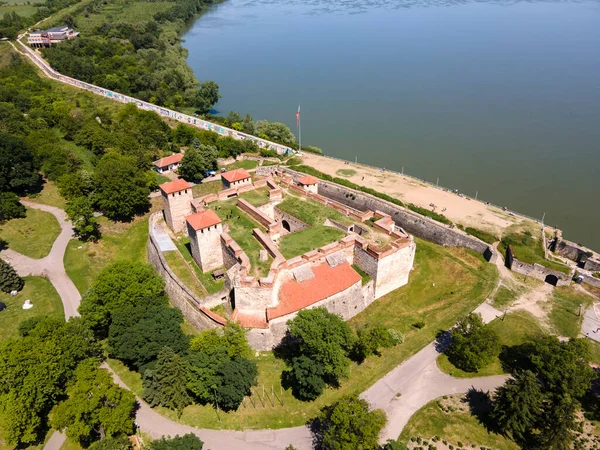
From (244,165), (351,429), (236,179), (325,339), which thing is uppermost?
(236,179)

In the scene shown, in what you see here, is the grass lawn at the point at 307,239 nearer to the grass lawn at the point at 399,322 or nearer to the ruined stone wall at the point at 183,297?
the ruined stone wall at the point at 183,297

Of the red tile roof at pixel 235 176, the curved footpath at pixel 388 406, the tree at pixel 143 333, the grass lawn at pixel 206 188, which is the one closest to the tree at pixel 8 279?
the tree at pixel 143 333

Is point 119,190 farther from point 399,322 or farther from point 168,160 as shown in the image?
point 399,322

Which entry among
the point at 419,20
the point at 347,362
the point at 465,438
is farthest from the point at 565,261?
the point at 419,20

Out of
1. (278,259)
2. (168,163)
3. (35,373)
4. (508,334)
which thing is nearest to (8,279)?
(35,373)

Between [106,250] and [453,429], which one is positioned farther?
[106,250]
